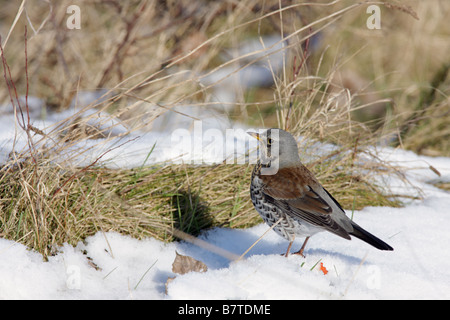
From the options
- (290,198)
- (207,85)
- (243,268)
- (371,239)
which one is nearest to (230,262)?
(243,268)

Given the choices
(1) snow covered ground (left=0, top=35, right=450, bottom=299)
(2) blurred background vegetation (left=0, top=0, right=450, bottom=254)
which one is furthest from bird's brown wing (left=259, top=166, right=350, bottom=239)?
(2) blurred background vegetation (left=0, top=0, right=450, bottom=254)

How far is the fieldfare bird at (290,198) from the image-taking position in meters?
2.82

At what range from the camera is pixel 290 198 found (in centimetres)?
298

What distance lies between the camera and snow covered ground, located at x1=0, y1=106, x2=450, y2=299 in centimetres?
240

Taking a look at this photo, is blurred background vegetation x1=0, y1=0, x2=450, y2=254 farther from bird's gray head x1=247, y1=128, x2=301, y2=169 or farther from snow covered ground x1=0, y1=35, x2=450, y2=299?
bird's gray head x1=247, y1=128, x2=301, y2=169

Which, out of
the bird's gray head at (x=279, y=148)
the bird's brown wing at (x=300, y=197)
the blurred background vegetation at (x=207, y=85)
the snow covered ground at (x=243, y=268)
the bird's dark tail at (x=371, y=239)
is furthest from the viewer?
the bird's gray head at (x=279, y=148)

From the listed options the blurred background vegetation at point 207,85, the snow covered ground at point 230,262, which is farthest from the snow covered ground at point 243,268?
the blurred background vegetation at point 207,85

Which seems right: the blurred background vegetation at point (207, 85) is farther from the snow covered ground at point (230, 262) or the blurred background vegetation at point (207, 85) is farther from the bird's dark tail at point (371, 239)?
the bird's dark tail at point (371, 239)

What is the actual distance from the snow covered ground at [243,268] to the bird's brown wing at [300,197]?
0.22 meters

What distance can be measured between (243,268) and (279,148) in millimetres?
898

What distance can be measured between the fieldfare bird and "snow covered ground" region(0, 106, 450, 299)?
0.19 metres

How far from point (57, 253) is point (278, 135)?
142cm
